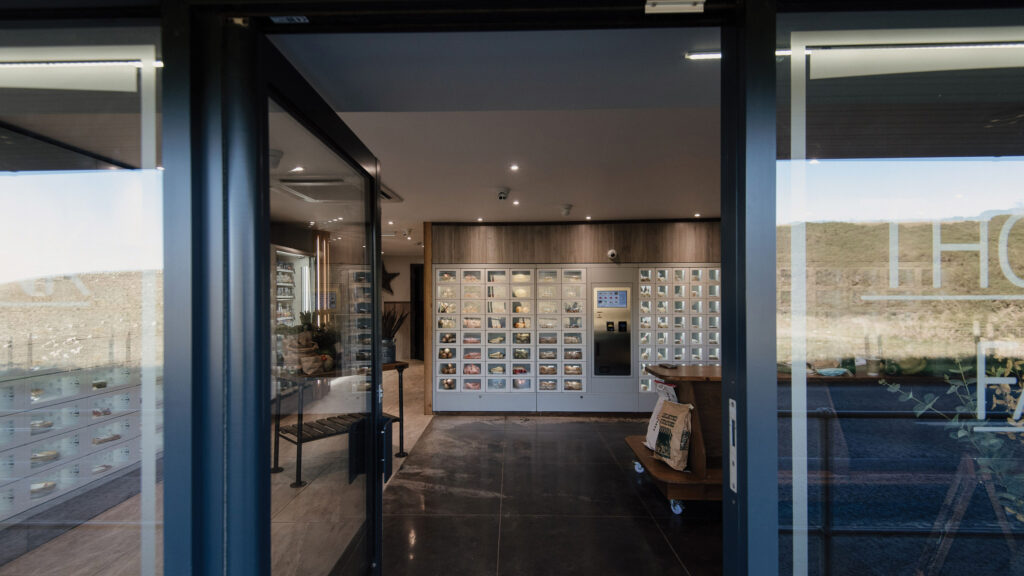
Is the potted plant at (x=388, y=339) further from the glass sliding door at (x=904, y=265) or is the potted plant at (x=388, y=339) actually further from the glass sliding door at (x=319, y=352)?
the glass sliding door at (x=904, y=265)

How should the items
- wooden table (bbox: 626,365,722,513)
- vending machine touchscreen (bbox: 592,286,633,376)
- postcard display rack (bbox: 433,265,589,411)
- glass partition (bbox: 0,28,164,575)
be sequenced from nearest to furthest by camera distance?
glass partition (bbox: 0,28,164,575) < wooden table (bbox: 626,365,722,513) < vending machine touchscreen (bbox: 592,286,633,376) < postcard display rack (bbox: 433,265,589,411)

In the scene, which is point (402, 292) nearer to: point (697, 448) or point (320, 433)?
point (697, 448)

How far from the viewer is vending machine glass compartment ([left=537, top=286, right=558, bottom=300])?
20.4 feet

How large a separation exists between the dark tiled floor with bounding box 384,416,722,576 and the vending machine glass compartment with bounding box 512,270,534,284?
2356 mm

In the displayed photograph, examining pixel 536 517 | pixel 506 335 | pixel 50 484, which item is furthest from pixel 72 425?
pixel 506 335

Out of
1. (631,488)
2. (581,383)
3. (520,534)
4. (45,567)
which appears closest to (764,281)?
(45,567)

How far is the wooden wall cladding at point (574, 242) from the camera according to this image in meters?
6.12

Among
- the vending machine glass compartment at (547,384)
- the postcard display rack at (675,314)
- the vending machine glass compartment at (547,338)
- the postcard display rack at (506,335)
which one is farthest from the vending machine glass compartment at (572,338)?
the postcard display rack at (675,314)

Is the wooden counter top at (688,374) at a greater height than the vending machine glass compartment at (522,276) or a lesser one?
lesser

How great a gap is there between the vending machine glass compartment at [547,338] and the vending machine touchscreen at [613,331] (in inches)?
22.7

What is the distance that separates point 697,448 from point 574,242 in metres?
3.48

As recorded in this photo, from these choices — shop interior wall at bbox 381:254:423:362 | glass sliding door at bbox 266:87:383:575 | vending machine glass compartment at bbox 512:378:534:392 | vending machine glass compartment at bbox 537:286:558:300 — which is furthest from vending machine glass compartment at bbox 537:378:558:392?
shop interior wall at bbox 381:254:423:362

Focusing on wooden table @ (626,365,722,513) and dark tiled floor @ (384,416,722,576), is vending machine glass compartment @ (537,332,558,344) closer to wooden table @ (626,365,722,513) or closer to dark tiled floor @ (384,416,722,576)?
dark tiled floor @ (384,416,722,576)

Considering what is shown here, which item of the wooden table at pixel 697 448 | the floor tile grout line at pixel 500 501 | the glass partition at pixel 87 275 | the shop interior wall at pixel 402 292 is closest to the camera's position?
the glass partition at pixel 87 275
